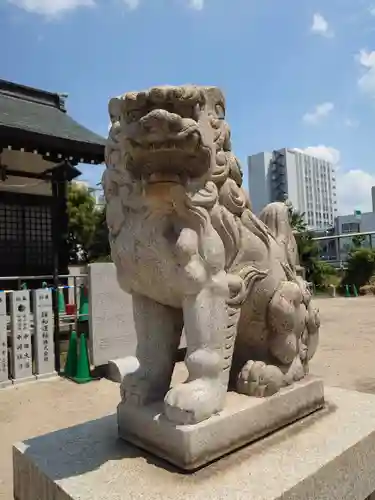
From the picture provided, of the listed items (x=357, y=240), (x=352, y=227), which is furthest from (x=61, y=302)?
(x=352, y=227)

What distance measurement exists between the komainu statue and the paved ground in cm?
142

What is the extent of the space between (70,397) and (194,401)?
2903 millimetres

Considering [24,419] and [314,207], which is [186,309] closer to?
[24,419]

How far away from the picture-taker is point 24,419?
3.38 m

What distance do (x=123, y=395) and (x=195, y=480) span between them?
0.46m

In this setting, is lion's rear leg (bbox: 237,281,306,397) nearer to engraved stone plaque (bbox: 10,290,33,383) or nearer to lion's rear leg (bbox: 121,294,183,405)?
lion's rear leg (bbox: 121,294,183,405)

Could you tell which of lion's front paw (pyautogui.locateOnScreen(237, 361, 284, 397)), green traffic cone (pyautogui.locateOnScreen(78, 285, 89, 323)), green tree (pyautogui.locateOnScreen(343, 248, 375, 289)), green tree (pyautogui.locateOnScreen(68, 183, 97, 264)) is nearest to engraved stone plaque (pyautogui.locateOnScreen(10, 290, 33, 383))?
green traffic cone (pyautogui.locateOnScreen(78, 285, 89, 323))

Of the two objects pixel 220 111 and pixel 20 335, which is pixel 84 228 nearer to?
pixel 20 335

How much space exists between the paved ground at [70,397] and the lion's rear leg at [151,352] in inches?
46.5

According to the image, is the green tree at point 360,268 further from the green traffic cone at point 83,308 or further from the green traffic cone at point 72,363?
the green traffic cone at point 72,363

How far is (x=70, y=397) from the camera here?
3.94 metres

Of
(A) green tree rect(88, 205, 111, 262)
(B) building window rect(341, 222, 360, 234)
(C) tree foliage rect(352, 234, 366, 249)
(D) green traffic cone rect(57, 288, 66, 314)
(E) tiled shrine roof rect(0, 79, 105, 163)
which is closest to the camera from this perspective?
(D) green traffic cone rect(57, 288, 66, 314)

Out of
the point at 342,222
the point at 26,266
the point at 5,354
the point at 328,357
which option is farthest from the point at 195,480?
the point at 342,222

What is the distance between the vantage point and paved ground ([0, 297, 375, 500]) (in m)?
3.10
